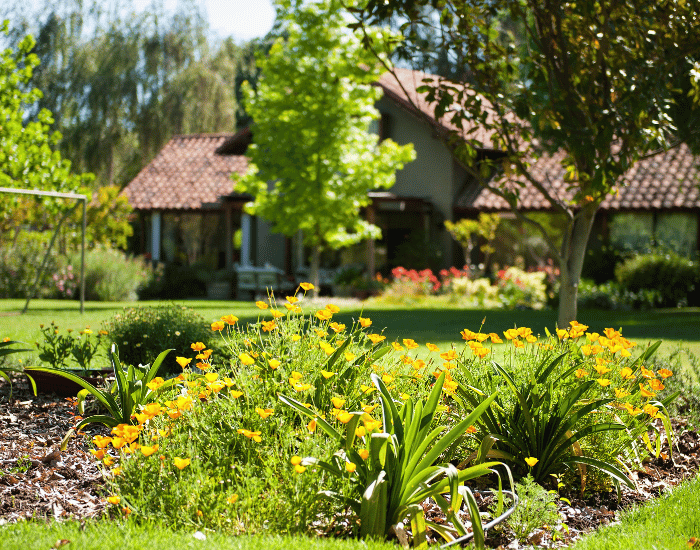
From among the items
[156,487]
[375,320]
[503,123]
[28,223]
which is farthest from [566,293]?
[28,223]

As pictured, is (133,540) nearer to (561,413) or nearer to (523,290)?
(561,413)

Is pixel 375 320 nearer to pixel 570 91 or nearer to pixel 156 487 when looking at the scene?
pixel 570 91

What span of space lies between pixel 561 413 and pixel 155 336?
157 inches

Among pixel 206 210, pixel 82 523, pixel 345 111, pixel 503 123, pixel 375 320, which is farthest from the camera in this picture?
pixel 206 210

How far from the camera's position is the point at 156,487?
3.24m

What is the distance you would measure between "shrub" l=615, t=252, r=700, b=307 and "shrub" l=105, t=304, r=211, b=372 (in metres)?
13.5

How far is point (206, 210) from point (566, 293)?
18735 millimetres

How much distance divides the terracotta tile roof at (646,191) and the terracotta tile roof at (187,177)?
27.1 feet

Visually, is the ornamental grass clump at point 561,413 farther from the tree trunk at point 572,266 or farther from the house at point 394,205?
the house at point 394,205

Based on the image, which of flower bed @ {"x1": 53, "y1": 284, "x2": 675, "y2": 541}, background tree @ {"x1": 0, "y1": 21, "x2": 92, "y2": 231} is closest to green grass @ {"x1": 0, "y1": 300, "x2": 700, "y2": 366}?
background tree @ {"x1": 0, "y1": 21, "x2": 92, "y2": 231}

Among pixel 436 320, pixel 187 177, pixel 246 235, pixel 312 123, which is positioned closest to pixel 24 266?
pixel 312 123

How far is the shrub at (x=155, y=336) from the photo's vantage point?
21.4ft

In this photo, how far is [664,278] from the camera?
17.3 metres

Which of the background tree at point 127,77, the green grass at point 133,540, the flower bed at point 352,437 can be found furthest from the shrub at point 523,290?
the background tree at point 127,77
